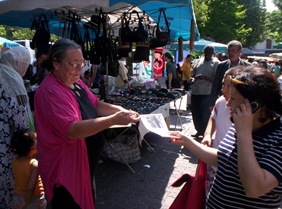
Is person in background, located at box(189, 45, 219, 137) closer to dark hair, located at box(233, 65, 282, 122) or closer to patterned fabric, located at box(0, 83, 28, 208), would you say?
patterned fabric, located at box(0, 83, 28, 208)

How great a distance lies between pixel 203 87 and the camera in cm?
542

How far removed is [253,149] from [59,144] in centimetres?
123

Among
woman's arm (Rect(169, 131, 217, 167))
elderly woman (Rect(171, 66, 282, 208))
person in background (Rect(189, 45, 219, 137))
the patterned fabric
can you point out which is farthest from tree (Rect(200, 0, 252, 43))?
elderly woman (Rect(171, 66, 282, 208))

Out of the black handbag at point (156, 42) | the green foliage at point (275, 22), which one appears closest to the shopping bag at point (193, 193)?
the black handbag at point (156, 42)

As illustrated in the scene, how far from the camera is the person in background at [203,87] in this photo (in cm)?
521

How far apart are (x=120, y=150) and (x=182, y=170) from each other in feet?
3.91

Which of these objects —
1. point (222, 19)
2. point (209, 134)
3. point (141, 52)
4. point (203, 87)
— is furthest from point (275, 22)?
point (209, 134)

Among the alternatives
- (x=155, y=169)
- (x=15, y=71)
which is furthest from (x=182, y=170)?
(x=15, y=71)

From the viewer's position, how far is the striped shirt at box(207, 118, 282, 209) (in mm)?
1108

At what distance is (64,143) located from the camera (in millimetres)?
1649

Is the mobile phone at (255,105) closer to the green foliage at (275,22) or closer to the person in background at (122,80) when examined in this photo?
the person in background at (122,80)

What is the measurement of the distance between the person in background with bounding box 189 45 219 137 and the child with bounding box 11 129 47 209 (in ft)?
12.7

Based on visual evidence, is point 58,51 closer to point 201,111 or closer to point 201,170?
point 201,170

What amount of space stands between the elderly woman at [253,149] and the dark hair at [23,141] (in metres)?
1.83
